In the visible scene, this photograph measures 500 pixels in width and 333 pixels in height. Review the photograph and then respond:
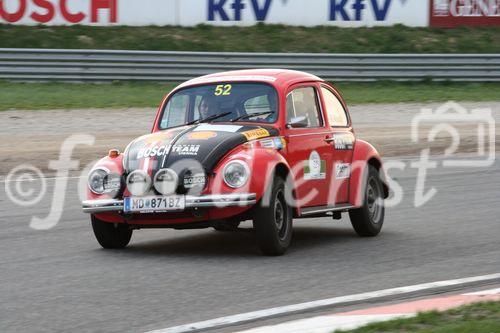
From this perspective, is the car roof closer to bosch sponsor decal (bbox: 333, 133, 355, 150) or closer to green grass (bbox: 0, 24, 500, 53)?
bosch sponsor decal (bbox: 333, 133, 355, 150)

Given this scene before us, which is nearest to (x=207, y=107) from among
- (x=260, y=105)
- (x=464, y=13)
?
(x=260, y=105)

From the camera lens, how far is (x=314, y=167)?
31.3ft

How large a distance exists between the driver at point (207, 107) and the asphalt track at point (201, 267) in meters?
1.12

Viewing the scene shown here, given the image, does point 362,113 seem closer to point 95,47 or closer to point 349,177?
point 95,47

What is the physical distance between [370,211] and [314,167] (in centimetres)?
102

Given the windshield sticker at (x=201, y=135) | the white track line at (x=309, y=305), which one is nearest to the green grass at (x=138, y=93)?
the windshield sticker at (x=201, y=135)

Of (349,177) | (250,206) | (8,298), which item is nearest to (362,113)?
(349,177)

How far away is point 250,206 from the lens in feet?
27.8

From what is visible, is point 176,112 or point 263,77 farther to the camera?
point 176,112

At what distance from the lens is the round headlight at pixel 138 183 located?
8.58m

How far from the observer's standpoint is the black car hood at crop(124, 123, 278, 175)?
28.3 feet

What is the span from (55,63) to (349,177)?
577 inches

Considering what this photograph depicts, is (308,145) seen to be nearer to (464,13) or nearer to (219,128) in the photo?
(219,128)

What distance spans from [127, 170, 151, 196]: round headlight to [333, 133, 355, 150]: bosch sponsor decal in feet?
6.83
